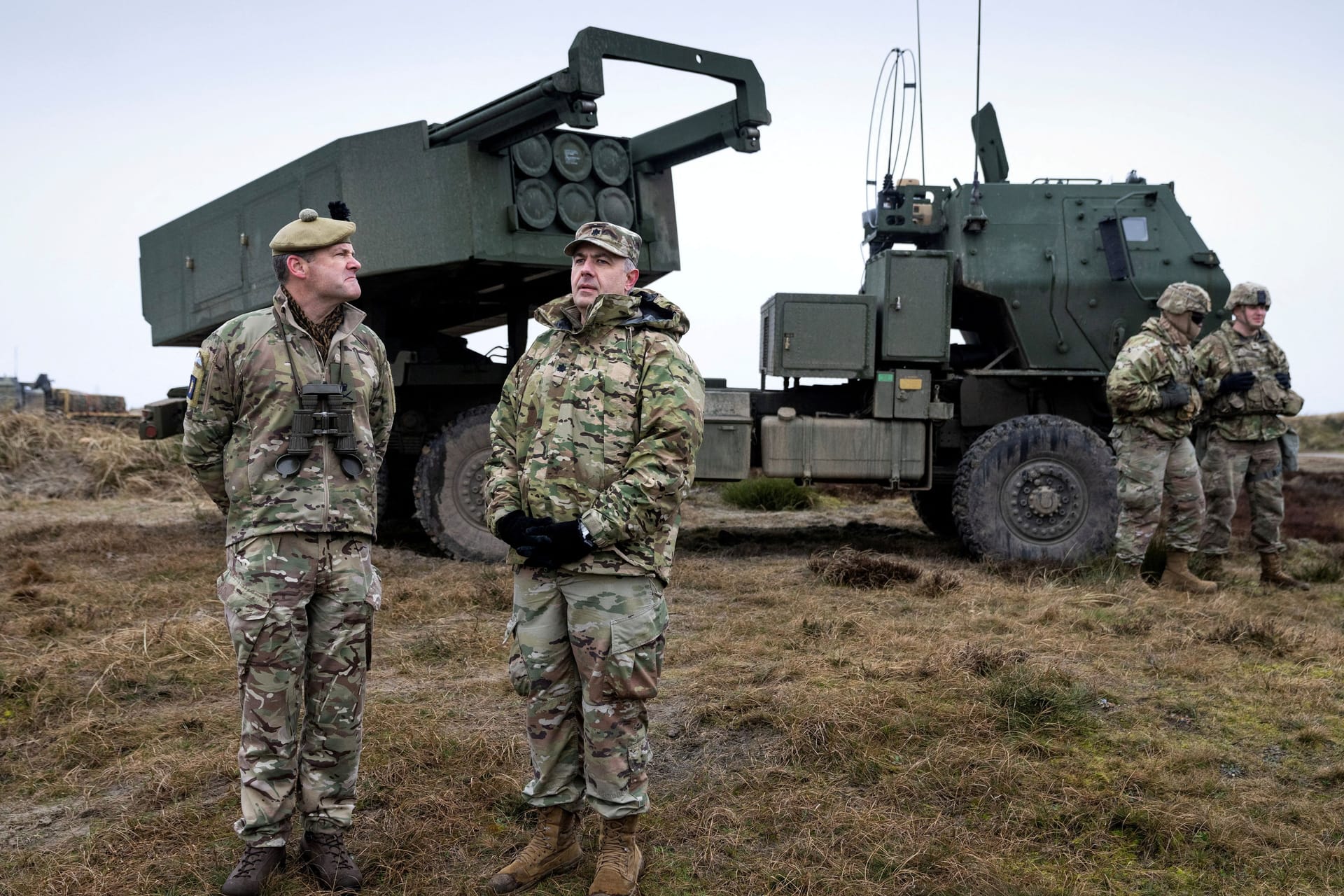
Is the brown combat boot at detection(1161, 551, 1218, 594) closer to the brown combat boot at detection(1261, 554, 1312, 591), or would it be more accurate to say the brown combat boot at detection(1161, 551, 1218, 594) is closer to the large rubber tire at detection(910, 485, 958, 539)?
the brown combat boot at detection(1261, 554, 1312, 591)

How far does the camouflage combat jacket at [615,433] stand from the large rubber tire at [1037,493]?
5.72 metres

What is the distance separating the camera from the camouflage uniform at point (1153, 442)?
709cm

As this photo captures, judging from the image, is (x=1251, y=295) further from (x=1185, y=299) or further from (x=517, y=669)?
(x=517, y=669)

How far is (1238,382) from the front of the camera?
773 cm

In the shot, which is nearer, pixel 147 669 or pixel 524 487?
pixel 524 487

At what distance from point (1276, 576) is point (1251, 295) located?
1.93 meters

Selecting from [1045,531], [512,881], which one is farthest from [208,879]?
[1045,531]

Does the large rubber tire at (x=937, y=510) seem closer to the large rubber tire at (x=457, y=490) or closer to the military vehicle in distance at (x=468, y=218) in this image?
the military vehicle in distance at (x=468, y=218)

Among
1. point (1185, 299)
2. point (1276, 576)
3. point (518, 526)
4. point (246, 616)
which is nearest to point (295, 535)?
point (246, 616)

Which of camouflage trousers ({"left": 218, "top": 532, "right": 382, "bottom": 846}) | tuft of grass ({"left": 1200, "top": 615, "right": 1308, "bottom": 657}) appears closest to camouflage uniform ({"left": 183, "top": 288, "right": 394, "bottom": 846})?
camouflage trousers ({"left": 218, "top": 532, "right": 382, "bottom": 846})

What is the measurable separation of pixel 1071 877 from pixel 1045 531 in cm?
A: 564

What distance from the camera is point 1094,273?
905 centimetres

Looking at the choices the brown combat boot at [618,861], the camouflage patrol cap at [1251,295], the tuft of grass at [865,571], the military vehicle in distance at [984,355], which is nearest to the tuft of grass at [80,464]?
the military vehicle in distance at [984,355]

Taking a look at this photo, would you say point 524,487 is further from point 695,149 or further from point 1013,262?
point 1013,262
